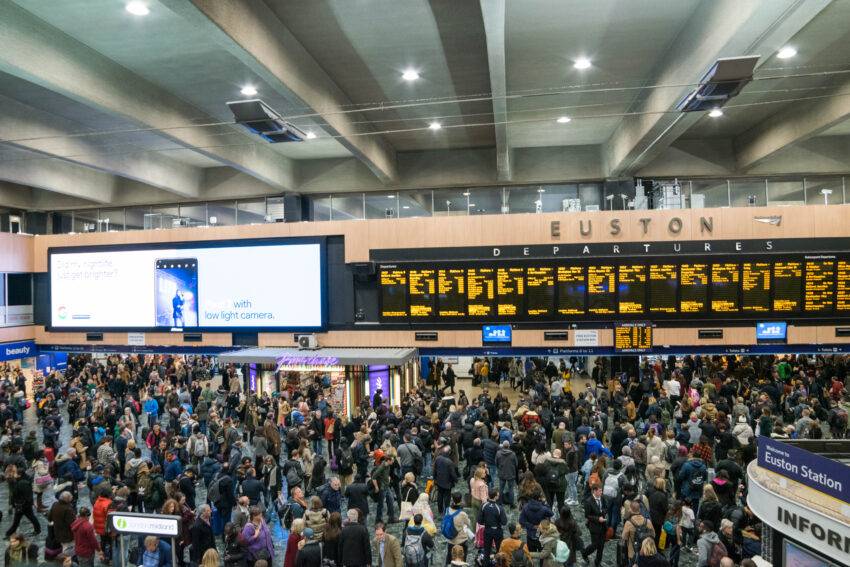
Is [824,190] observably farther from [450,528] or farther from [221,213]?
[221,213]

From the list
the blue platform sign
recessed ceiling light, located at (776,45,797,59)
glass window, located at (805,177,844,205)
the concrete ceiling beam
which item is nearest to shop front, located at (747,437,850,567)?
the blue platform sign

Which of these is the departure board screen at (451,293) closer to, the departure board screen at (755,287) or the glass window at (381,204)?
the glass window at (381,204)

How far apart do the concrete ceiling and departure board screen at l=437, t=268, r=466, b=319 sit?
407 centimetres

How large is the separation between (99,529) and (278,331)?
9599 millimetres

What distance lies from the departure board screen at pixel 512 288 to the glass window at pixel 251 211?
12547 mm

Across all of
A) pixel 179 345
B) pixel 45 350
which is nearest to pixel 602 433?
pixel 179 345

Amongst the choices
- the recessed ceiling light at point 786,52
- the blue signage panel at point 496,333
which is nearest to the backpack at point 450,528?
the blue signage panel at point 496,333

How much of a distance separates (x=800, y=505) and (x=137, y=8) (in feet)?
40.4

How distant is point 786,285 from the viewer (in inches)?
634

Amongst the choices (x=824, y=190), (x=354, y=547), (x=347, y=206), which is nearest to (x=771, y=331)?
(x=824, y=190)

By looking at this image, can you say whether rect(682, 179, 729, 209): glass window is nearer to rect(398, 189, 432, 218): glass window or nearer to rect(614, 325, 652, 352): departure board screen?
rect(614, 325, 652, 352): departure board screen

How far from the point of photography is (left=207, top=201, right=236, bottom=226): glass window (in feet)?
83.6

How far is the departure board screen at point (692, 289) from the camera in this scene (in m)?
16.3

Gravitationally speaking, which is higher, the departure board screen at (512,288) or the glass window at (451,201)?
the glass window at (451,201)
